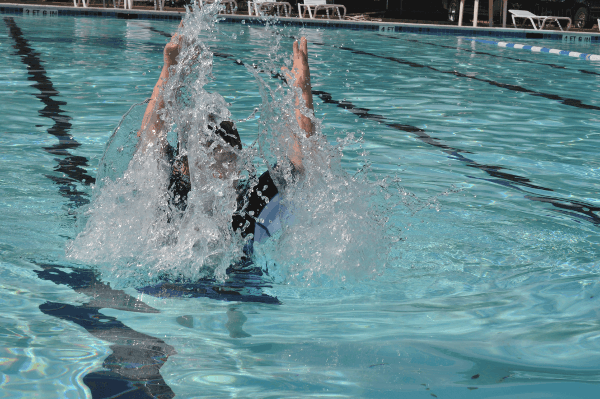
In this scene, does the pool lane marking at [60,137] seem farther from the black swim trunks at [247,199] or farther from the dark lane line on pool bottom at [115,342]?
the dark lane line on pool bottom at [115,342]

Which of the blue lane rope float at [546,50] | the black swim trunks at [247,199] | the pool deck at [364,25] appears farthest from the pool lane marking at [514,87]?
the pool deck at [364,25]

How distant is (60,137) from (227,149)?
2219 mm

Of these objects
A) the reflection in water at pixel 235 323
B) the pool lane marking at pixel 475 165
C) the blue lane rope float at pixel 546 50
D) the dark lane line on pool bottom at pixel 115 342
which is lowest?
the reflection in water at pixel 235 323

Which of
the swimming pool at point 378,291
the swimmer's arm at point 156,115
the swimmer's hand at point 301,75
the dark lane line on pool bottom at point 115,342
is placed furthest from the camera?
the swimmer's hand at point 301,75

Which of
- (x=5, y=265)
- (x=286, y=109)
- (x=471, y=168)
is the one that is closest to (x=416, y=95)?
(x=471, y=168)

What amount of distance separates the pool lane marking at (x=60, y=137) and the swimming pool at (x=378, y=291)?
0.8 inches

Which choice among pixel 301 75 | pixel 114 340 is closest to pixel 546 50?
pixel 301 75

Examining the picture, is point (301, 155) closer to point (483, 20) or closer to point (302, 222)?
point (302, 222)

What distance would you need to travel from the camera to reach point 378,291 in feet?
7.08

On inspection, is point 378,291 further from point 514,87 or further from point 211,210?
point 514,87

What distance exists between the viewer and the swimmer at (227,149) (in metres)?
2.34

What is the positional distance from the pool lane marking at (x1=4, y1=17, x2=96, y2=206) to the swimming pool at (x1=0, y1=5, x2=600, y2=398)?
0.06 feet

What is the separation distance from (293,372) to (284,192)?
2.83 feet

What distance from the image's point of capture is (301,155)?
8.10 ft
